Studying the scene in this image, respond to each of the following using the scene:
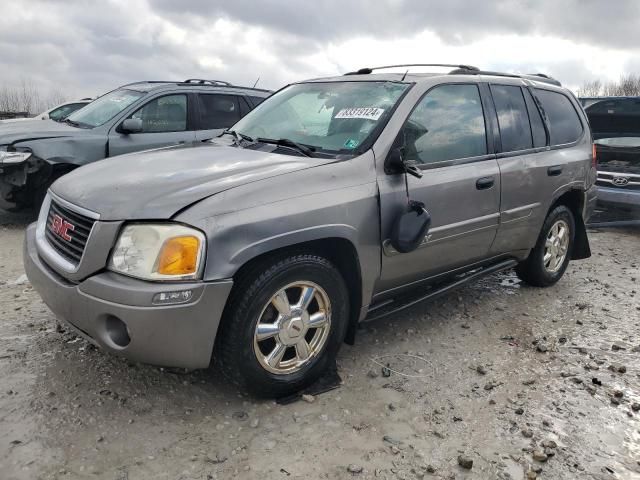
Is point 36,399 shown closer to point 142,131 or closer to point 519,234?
point 519,234

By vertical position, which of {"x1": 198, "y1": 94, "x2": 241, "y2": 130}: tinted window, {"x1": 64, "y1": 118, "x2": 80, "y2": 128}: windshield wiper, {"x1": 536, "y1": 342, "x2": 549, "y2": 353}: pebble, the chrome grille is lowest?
{"x1": 536, "y1": 342, "x2": 549, "y2": 353}: pebble

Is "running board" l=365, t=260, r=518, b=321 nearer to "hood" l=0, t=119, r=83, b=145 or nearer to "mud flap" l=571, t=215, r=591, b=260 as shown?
"mud flap" l=571, t=215, r=591, b=260

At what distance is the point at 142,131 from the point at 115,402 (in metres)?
4.28

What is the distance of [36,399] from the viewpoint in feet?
9.10

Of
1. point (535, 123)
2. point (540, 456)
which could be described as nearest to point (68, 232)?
point (540, 456)

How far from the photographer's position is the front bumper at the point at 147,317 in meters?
2.36

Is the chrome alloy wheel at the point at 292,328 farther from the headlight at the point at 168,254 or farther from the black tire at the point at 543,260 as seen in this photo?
the black tire at the point at 543,260

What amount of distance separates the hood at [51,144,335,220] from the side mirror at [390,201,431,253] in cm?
53

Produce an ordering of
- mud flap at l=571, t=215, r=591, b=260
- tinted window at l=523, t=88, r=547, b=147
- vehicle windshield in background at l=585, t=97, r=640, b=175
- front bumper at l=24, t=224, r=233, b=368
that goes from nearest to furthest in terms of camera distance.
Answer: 1. front bumper at l=24, t=224, r=233, b=368
2. tinted window at l=523, t=88, r=547, b=147
3. mud flap at l=571, t=215, r=591, b=260
4. vehicle windshield in background at l=585, t=97, r=640, b=175

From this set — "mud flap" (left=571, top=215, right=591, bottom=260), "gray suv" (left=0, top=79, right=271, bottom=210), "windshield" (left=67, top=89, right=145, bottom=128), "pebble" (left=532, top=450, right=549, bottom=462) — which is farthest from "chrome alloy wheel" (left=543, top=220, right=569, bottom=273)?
"windshield" (left=67, top=89, right=145, bottom=128)

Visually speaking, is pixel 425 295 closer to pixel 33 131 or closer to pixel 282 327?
pixel 282 327

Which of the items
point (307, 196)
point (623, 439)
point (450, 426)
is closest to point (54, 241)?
point (307, 196)

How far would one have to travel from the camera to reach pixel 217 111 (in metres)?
7.03

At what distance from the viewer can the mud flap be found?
489 centimetres
